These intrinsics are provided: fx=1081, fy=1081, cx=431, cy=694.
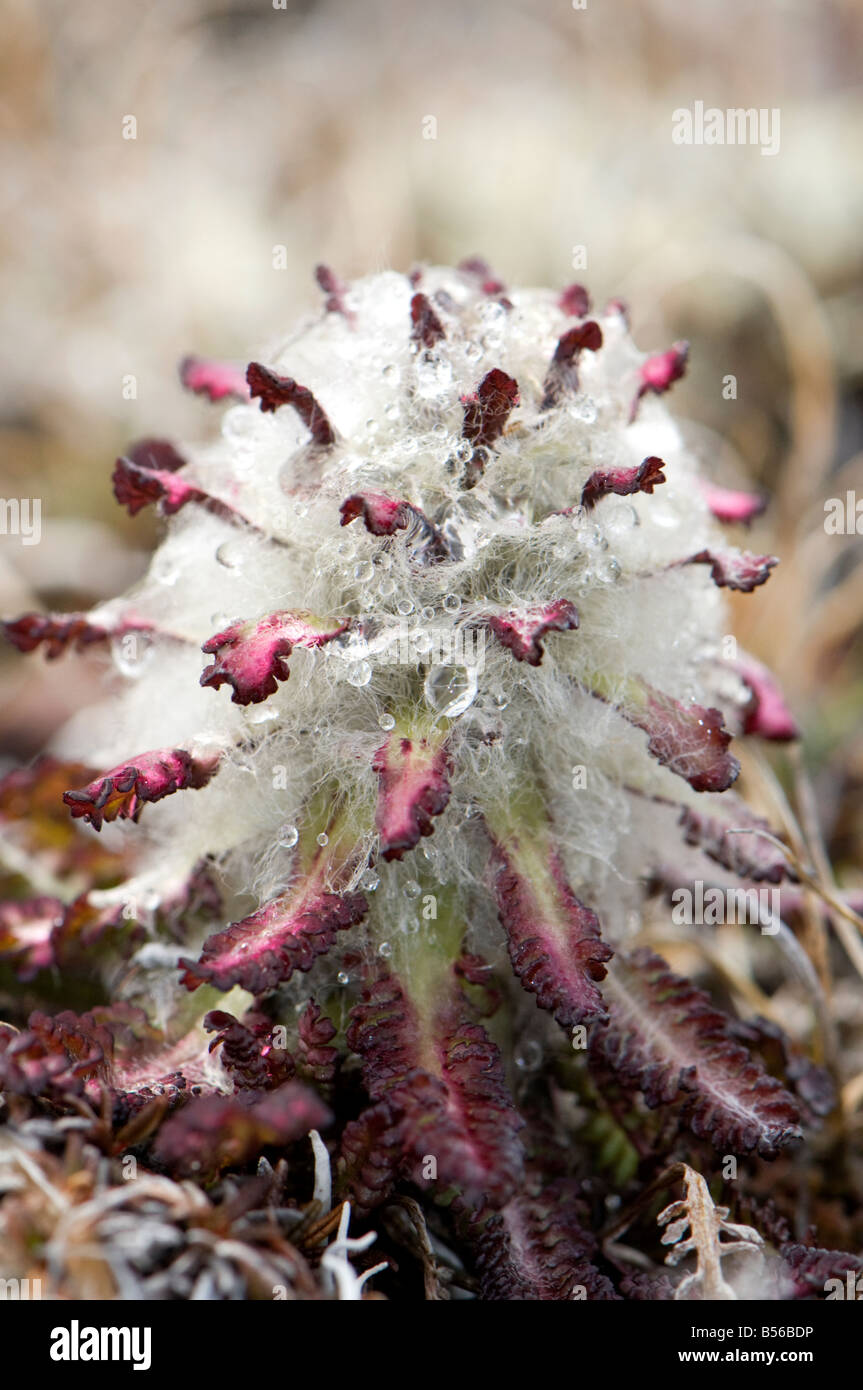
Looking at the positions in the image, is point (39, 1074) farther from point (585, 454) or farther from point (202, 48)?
point (202, 48)

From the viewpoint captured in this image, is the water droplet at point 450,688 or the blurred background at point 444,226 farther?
the blurred background at point 444,226

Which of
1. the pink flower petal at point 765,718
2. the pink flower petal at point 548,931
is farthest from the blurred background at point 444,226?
the pink flower petal at point 548,931

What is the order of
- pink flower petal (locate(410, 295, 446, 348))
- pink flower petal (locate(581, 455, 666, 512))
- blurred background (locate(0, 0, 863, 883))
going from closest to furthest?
pink flower petal (locate(581, 455, 666, 512)) < pink flower petal (locate(410, 295, 446, 348)) < blurred background (locate(0, 0, 863, 883))

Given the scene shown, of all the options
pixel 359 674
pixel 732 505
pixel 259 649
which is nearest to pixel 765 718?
pixel 732 505

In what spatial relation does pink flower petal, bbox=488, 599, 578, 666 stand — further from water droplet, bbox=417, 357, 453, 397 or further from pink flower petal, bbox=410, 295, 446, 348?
pink flower petal, bbox=410, 295, 446, 348

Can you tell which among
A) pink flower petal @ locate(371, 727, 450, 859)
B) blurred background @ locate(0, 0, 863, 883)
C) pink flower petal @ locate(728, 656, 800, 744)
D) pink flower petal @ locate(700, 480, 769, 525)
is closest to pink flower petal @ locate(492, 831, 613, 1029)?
pink flower petal @ locate(371, 727, 450, 859)

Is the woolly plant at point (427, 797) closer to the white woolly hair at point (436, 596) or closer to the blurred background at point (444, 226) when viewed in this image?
the white woolly hair at point (436, 596)

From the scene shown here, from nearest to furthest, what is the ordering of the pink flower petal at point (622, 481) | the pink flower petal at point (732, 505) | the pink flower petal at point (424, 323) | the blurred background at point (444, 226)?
the pink flower petal at point (622, 481) → the pink flower petal at point (424, 323) → the pink flower petal at point (732, 505) → the blurred background at point (444, 226)
